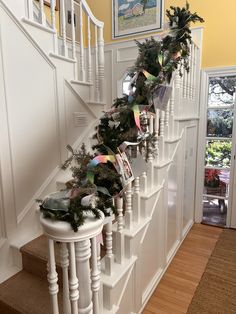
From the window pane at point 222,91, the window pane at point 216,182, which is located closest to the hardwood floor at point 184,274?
the window pane at point 216,182

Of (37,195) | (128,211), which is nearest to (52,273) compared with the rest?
(128,211)

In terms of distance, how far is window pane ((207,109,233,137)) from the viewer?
3199mm

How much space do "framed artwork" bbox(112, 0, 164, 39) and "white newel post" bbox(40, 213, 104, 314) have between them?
3.39 metres

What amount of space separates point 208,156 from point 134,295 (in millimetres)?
2303

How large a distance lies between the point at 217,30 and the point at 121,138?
2.60 metres

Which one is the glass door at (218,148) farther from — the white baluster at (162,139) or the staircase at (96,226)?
the white baluster at (162,139)

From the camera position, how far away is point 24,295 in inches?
59.2

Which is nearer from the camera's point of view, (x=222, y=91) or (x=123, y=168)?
(x=123, y=168)

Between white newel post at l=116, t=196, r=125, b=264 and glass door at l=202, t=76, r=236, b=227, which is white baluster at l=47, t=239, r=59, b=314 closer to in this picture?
white newel post at l=116, t=196, r=125, b=264

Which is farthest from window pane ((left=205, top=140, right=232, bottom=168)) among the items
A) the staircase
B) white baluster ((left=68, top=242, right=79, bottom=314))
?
white baluster ((left=68, top=242, right=79, bottom=314))

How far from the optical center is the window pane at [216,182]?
10.9 ft

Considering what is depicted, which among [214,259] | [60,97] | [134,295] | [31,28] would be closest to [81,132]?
[60,97]

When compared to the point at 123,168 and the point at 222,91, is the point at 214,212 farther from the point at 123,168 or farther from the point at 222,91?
the point at 123,168

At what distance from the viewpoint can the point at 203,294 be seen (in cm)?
212
